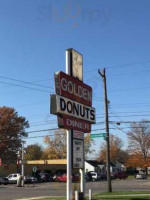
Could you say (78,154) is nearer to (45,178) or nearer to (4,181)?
(4,181)

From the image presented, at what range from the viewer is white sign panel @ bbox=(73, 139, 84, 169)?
795 inches

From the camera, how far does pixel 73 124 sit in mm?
20172

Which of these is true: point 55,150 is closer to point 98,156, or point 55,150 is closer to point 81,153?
point 98,156

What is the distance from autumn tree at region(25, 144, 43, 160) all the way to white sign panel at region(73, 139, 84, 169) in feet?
341

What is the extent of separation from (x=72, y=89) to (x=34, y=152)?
110m

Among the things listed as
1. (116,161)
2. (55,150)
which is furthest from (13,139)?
(116,161)

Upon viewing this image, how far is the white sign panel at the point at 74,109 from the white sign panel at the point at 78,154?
1.38 m

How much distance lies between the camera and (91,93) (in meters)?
22.5

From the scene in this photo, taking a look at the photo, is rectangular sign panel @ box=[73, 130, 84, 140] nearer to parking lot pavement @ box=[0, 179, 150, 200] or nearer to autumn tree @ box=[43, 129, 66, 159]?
parking lot pavement @ box=[0, 179, 150, 200]

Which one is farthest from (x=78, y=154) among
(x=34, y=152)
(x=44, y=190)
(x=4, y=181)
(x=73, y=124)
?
(x=34, y=152)

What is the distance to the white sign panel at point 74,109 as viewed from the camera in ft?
61.7

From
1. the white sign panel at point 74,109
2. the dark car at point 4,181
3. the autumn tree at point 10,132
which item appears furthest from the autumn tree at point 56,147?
the white sign panel at point 74,109

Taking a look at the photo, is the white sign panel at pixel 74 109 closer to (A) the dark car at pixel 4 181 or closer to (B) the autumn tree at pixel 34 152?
(A) the dark car at pixel 4 181

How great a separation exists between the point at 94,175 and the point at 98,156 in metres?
61.5
